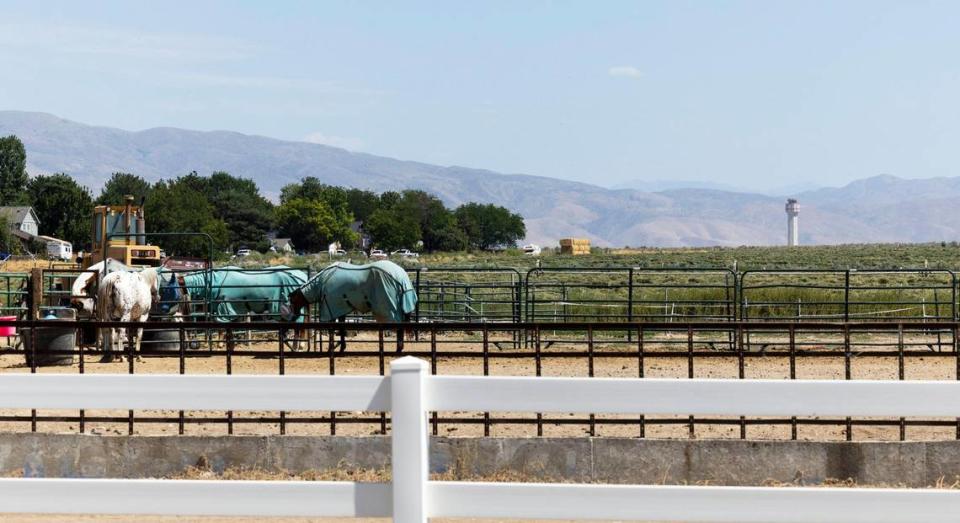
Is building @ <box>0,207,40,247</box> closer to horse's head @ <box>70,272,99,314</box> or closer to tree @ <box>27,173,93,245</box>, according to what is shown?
tree @ <box>27,173,93,245</box>

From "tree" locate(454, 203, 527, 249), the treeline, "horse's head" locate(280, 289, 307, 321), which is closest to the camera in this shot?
"horse's head" locate(280, 289, 307, 321)

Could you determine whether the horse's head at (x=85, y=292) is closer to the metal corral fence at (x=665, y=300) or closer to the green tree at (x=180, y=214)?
the metal corral fence at (x=665, y=300)

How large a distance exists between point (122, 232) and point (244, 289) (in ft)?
13.3

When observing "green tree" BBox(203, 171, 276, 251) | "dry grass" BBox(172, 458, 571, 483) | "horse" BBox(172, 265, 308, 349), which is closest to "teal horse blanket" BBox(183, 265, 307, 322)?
"horse" BBox(172, 265, 308, 349)

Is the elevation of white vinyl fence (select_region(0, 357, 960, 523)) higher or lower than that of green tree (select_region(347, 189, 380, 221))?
lower

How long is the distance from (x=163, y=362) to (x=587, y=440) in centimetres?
1053

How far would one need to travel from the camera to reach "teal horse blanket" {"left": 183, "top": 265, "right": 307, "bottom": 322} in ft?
72.7

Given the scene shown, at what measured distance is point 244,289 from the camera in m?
22.7

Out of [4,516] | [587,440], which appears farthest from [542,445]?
[4,516]

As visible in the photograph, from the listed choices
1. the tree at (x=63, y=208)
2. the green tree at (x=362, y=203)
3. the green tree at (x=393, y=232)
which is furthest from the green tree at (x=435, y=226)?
the tree at (x=63, y=208)

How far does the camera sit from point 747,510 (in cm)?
436

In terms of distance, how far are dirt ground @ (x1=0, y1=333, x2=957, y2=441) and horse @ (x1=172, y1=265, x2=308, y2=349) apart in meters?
0.87

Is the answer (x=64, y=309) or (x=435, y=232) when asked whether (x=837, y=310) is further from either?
(x=435, y=232)

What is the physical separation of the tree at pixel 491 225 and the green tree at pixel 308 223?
22479 millimetres
